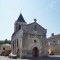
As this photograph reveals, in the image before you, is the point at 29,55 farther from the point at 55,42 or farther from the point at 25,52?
the point at 55,42

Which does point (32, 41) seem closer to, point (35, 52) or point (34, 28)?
point (35, 52)

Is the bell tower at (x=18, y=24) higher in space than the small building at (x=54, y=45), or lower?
higher

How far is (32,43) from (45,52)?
3.94 metres

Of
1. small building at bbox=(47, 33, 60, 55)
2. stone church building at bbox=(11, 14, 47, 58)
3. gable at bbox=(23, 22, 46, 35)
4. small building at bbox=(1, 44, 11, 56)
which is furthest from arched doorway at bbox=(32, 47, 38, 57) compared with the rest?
small building at bbox=(1, 44, 11, 56)

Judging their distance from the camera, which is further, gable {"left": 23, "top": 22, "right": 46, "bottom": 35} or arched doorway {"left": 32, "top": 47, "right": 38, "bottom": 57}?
arched doorway {"left": 32, "top": 47, "right": 38, "bottom": 57}

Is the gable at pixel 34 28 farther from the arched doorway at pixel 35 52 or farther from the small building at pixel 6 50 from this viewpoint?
the small building at pixel 6 50

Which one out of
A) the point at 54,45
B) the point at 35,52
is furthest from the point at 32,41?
the point at 54,45

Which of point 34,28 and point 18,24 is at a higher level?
point 18,24

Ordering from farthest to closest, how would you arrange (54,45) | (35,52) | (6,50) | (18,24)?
(6,50) < (54,45) < (18,24) < (35,52)

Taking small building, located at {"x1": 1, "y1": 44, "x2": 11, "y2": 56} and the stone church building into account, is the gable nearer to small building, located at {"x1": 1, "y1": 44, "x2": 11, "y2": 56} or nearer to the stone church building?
the stone church building

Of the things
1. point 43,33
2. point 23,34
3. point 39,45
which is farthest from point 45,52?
point 23,34

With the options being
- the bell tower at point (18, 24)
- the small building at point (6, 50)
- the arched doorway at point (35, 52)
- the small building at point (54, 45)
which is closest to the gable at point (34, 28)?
the arched doorway at point (35, 52)

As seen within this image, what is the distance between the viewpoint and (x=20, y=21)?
1727 inches

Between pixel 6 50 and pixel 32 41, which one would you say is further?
pixel 6 50
